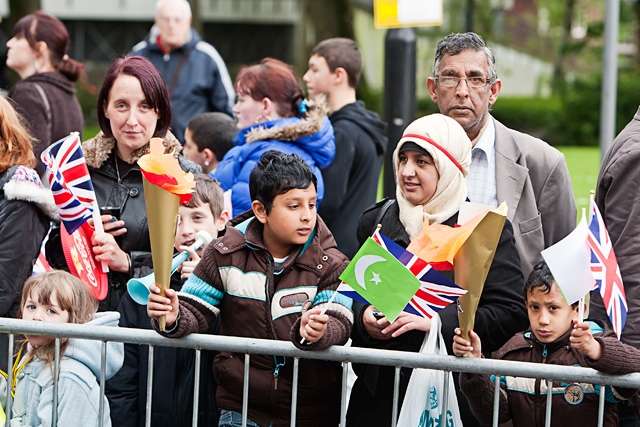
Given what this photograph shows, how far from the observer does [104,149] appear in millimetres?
4957

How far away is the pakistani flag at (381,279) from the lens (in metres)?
3.48

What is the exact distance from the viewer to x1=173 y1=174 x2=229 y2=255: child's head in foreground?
485 centimetres

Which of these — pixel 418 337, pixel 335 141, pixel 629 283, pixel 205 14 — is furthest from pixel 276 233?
pixel 205 14

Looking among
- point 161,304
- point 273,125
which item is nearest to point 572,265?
point 161,304

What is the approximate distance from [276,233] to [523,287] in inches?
38.1

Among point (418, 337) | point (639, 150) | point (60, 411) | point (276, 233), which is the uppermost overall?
point (639, 150)

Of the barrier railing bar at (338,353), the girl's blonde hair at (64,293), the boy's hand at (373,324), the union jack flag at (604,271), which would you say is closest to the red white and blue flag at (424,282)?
the barrier railing bar at (338,353)

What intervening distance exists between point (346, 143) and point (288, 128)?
74 centimetres

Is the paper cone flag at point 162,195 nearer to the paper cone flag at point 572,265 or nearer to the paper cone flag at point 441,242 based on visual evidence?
the paper cone flag at point 441,242

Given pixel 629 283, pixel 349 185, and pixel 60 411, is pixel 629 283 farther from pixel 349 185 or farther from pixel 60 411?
pixel 349 185

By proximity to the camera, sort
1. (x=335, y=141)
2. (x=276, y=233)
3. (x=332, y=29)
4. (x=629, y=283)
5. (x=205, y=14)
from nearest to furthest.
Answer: (x=629, y=283) → (x=276, y=233) → (x=335, y=141) → (x=332, y=29) → (x=205, y=14)

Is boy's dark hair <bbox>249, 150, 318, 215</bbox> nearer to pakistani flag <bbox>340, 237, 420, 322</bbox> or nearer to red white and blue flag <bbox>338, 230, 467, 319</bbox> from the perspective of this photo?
red white and blue flag <bbox>338, 230, 467, 319</bbox>

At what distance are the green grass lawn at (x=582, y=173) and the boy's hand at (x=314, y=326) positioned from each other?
28.0 feet

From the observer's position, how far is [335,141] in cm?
654
